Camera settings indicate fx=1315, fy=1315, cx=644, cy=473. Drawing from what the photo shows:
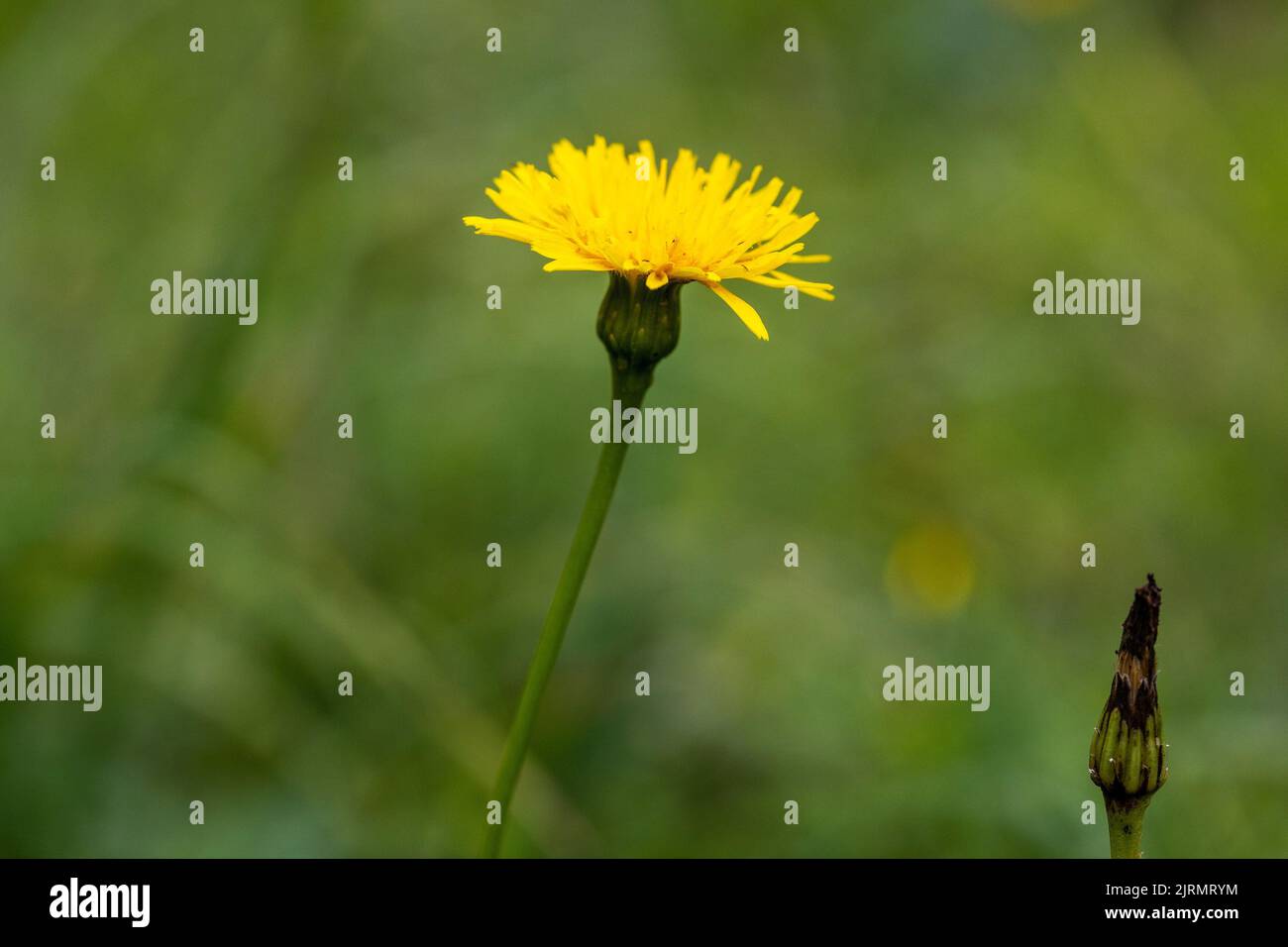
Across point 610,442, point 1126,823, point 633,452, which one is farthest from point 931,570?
point 610,442

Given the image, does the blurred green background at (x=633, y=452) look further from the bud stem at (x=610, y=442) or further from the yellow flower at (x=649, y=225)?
the yellow flower at (x=649, y=225)

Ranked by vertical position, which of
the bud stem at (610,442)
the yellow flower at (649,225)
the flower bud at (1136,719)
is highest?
the yellow flower at (649,225)

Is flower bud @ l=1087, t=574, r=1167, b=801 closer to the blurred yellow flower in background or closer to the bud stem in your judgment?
the bud stem

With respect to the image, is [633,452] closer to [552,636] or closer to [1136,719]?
[552,636]

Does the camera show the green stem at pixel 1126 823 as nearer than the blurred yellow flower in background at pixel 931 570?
Yes

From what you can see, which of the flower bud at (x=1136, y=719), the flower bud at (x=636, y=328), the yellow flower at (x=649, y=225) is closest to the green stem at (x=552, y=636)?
the flower bud at (x=636, y=328)

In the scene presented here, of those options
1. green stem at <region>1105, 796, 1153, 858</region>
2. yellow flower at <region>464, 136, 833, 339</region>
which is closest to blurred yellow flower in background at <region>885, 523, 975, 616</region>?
green stem at <region>1105, 796, 1153, 858</region>
